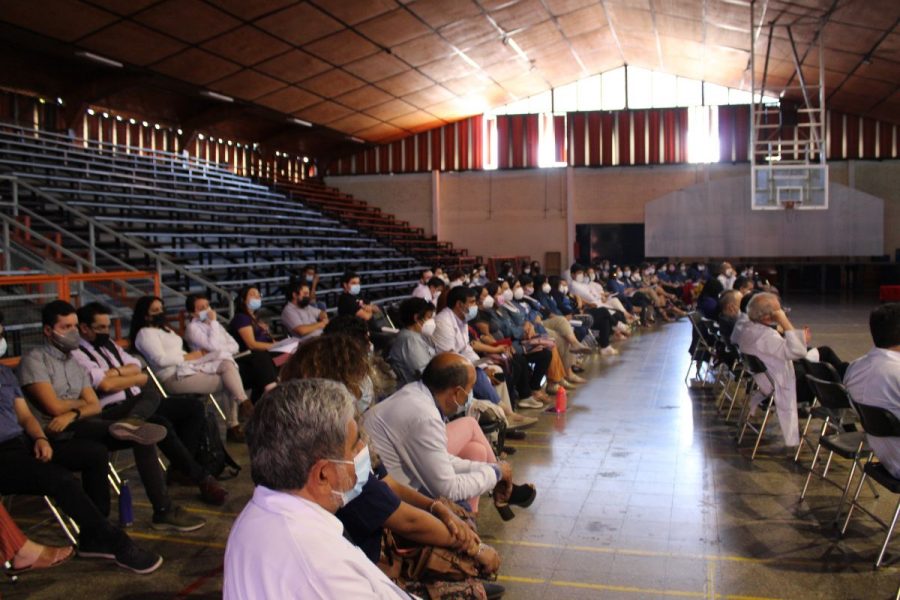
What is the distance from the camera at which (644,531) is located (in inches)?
164

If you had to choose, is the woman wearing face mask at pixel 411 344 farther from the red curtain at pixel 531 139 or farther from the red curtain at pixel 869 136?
the red curtain at pixel 869 136

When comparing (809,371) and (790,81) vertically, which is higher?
(790,81)

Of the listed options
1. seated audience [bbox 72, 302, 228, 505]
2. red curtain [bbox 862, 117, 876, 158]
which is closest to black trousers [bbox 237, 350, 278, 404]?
seated audience [bbox 72, 302, 228, 505]

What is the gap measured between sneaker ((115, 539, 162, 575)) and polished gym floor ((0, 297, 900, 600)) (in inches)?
1.9

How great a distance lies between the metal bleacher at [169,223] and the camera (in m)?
9.73

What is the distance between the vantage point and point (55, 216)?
10492 mm

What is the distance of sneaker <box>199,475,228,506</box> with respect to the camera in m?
4.62

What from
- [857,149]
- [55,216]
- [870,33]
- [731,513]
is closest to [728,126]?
[857,149]

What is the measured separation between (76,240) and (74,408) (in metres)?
5.58

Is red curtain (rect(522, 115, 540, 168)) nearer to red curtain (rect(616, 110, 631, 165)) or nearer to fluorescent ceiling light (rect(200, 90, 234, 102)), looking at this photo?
red curtain (rect(616, 110, 631, 165))

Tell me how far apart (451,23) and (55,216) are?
8.25 meters

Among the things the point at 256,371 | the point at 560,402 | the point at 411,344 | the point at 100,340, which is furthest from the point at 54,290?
the point at 560,402

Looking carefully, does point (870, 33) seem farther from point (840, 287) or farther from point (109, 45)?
point (109, 45)

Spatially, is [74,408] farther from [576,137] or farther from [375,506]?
[576,137]
